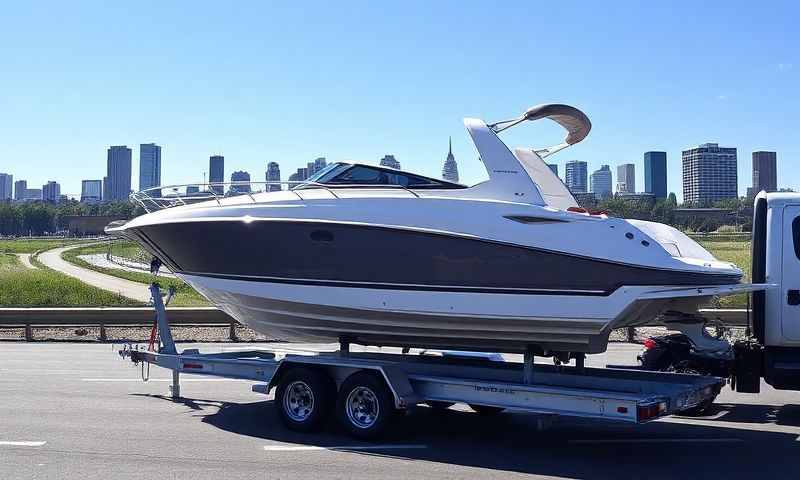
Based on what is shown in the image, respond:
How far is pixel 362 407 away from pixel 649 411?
9.73ft

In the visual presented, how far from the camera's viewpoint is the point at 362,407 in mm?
8211

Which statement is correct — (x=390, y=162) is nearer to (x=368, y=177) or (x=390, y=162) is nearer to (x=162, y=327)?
(x=368, y=177)

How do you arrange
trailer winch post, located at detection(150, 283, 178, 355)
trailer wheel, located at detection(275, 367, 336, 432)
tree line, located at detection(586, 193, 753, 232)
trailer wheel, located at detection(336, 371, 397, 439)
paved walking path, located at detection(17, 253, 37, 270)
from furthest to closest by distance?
paved walking path, located at detection(17, 253, 37, 270)
trailer winch post, located at detection(150, 283, 178, 355)
tree line, located at detection(586, 193, 753, 232)
trailer wheel, located at detection(275, 367, 336, 432)
trailer wheel, located at detection(336, 371, 397, 439)

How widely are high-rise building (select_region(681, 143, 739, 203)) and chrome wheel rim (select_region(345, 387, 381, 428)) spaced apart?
2470 inches

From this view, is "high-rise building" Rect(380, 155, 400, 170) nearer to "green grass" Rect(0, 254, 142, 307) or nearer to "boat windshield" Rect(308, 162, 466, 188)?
"boat windshield" Rect(308, 162, 466, 188)

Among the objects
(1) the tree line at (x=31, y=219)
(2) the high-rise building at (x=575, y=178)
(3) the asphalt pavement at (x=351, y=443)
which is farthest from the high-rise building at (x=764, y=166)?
(1) the tree line at (x=31, y=219)

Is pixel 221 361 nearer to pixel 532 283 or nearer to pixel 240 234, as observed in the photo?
pixel 240 234

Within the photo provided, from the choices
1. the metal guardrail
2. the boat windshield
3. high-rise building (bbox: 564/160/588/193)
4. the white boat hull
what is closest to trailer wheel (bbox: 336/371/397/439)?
the white boat hull

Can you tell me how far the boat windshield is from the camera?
8.83 m

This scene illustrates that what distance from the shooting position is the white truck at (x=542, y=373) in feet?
25.7

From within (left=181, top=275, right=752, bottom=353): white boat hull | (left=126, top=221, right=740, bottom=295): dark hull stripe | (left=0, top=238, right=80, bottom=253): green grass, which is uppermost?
→ (left=0, top=238, right=80, bottom=253): green grass

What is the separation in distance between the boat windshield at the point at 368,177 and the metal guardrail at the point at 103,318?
9.27 m

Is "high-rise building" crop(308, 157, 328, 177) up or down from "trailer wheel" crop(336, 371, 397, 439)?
up

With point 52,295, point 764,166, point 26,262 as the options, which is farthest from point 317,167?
point 26,262
